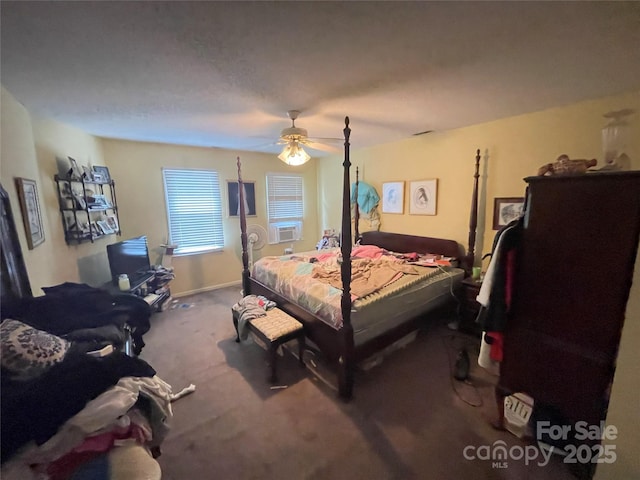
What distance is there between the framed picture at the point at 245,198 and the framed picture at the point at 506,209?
3.87 m

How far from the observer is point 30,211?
187 cm

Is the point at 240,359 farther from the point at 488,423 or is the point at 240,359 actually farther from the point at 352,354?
the point at 488,423

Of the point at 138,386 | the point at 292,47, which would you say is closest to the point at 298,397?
the point at 138,386

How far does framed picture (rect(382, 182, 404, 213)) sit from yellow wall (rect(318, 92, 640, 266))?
9 cm

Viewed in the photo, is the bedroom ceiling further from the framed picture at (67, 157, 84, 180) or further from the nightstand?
the nightstand

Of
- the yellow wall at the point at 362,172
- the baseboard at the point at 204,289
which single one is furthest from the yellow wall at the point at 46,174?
the baseboard at the point at 204,289

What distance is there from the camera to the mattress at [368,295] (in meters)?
2.24

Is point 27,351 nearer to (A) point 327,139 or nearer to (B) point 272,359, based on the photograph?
(B) point 272,359

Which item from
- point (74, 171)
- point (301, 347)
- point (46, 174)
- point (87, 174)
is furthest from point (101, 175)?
point (301, 347)

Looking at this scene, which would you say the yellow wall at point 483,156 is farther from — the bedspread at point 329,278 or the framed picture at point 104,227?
the framed picture at point 104,227

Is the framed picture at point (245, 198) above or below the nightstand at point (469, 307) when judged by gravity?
above

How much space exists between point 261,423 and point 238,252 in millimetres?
3448

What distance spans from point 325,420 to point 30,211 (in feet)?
8.82

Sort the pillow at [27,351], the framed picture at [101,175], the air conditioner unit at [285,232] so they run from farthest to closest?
1. the air conditioner unit at [285,232]
2. the framed picture at [101,175]
3. the pillow at [27,351]
